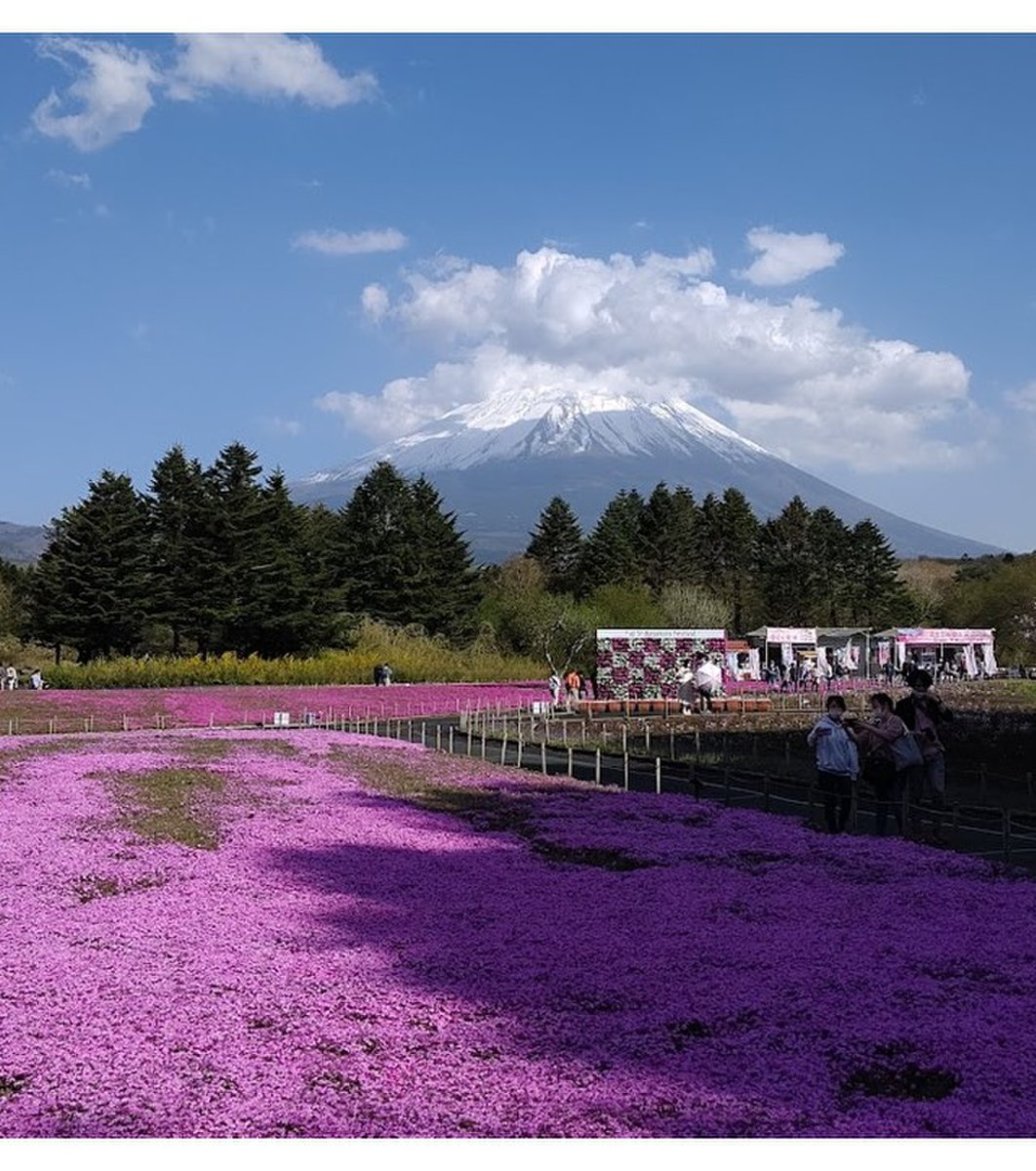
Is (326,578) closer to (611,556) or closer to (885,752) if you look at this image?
(611,556)

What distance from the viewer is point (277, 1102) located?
625cm

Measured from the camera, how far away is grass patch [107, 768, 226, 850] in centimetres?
1473

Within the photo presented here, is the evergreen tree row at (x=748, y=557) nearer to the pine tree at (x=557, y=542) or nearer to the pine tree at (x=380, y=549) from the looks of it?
the pine tree at (x=557, y=542)

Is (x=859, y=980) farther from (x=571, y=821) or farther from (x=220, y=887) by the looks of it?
(x=571, y=821)

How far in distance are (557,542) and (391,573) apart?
26.3 metres

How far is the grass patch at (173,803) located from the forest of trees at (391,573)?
150ft

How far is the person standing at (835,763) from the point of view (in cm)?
1534

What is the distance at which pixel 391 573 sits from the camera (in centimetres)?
7738

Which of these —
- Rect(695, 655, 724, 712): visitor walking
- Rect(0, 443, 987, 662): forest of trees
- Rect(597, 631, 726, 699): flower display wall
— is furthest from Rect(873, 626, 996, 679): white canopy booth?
Rect(695, 655, 724, 712): visitor walking

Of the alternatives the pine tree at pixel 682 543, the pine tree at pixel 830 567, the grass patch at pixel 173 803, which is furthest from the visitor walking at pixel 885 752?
the pine tree at pixel 830 567

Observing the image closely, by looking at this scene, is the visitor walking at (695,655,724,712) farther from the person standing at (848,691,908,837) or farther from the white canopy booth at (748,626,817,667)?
the person standing at (848,691,908,837)

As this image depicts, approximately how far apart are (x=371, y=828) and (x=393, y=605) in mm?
61776

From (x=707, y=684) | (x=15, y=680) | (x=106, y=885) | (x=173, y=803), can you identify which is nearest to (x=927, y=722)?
(x=106, y=885)

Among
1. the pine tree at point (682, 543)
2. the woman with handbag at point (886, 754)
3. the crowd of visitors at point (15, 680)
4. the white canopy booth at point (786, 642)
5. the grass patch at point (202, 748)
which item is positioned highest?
the pine tree at point (682, 543)
